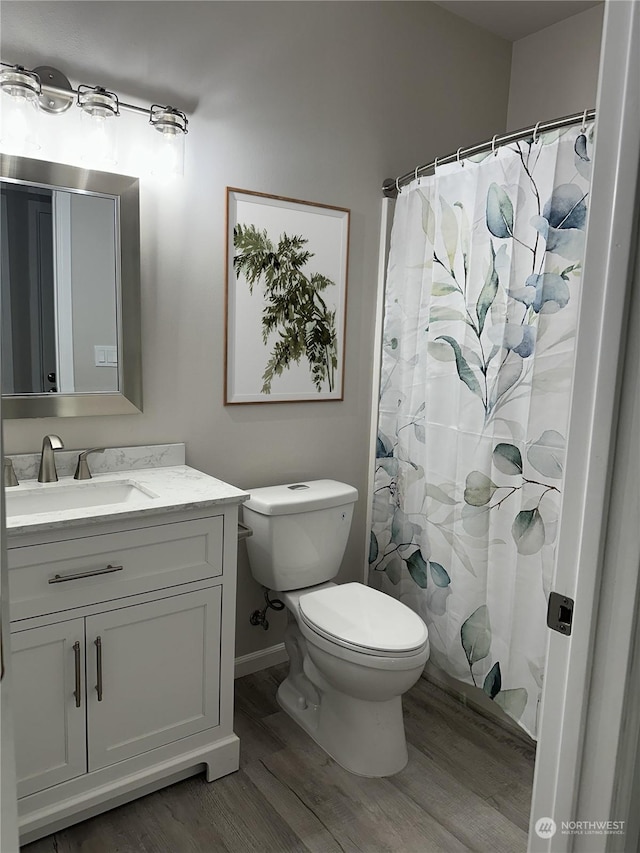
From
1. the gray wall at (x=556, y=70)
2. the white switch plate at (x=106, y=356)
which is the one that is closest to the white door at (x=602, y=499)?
the white switch plate at (x=106, y=356)

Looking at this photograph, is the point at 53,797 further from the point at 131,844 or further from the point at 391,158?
the point at 391,158

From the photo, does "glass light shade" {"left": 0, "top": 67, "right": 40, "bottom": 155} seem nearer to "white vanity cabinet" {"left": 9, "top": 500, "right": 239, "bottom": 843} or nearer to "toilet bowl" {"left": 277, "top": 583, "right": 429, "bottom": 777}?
"white vanity cabinet" {"left": 9, "top": 500, "right": 239, "bottom": 843}

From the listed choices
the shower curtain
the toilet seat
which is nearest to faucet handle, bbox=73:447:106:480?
the toilet seat

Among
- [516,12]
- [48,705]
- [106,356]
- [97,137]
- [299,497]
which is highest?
[516,12]

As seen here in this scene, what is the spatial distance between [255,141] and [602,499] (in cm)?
192

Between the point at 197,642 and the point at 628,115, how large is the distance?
5.53ft

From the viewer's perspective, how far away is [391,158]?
2672mm

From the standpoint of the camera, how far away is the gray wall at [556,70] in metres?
2.63

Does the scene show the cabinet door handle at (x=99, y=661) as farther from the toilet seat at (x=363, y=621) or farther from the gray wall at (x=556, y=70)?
the gray wall at (x=556, y=70)

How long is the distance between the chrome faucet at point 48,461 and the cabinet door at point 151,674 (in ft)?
1.57

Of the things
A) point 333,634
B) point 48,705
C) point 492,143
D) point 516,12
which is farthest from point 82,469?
point 516,12

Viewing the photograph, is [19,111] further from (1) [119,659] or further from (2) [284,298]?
(1) [119,659]

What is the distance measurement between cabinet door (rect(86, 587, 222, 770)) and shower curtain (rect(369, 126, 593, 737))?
920mm

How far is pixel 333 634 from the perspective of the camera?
77.8 inches
